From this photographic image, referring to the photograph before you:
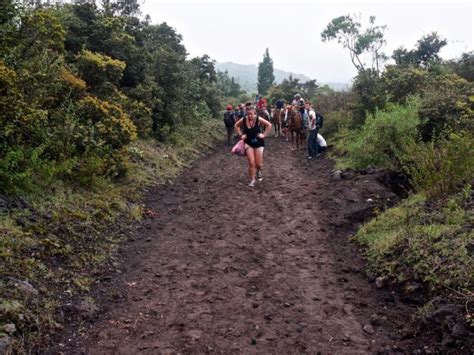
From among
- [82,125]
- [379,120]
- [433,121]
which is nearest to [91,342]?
[82,125]

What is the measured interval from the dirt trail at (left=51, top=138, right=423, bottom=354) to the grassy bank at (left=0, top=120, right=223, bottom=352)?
287 millimetres

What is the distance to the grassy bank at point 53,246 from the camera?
13.3 ft

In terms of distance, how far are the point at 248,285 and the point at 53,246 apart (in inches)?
99.5

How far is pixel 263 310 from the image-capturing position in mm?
4570

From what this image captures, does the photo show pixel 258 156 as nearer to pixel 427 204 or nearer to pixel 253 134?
pixel 253 134

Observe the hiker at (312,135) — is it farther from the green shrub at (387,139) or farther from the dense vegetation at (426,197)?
the green shrub at (387,139)

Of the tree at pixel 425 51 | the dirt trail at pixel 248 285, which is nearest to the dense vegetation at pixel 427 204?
the dirt trail at pixel 248 285

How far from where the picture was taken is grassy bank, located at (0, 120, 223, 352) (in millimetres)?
4059

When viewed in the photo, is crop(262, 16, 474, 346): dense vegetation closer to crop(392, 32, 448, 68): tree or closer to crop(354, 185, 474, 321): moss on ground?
crop(354, 185, 474, 321): moss on ground

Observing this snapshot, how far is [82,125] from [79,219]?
2.64 meters

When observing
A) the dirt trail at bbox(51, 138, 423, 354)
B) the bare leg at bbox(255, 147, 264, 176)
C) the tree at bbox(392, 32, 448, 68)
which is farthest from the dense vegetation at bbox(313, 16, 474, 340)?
the tree at bbox(392, 32, 448, 68)

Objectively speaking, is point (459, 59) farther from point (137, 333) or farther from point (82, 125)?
point (137, 333)

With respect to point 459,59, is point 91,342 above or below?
below

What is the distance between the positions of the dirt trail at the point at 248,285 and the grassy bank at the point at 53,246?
0.29 meters
